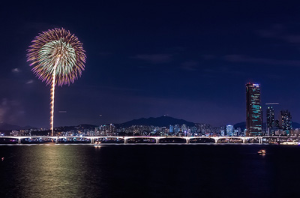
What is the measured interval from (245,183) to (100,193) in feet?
89.1

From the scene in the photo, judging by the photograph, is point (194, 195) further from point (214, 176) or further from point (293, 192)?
point (214, 176)

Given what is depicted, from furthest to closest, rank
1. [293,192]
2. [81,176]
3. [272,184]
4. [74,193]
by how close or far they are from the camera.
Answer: [81,176], [272,184], [293,192], [74,193]

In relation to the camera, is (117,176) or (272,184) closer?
(272,184)

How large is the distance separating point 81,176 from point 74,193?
18.5 metres

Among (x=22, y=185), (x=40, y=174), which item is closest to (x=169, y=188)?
(x=22, y=185)

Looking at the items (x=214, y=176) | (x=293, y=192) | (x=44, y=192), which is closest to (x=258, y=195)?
(x=293, y=192)

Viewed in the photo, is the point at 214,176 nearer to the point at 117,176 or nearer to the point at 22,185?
the point at 117,176

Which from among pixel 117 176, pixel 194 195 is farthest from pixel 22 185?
pixel 194 195

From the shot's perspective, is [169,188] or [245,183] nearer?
[169,188]

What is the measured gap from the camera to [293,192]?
183 ft

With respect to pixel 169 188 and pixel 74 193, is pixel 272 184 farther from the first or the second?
pixel 74 193

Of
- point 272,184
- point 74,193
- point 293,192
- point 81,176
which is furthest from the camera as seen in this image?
point 81,176

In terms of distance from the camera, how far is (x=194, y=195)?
52.3m

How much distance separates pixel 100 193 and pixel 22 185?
49.9 feet
